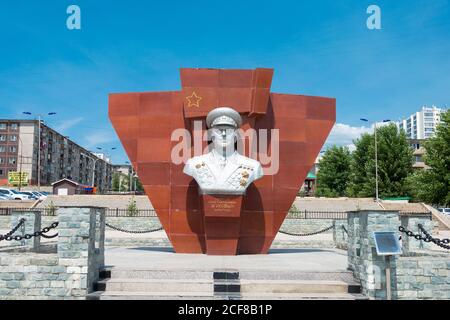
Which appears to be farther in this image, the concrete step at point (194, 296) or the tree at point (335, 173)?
the tree at point (335, 173)

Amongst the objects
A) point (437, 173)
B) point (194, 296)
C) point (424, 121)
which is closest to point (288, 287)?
point (194, 296)

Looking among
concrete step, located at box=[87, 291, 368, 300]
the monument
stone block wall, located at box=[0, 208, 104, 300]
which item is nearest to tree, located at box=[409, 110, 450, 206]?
the monument

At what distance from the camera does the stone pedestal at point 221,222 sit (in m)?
9.88

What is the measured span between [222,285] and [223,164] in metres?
3.69

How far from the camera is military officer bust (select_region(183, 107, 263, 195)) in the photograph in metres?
9.85

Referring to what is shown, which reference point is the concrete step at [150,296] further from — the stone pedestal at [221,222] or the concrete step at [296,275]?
the stone pedestal at [221,222]

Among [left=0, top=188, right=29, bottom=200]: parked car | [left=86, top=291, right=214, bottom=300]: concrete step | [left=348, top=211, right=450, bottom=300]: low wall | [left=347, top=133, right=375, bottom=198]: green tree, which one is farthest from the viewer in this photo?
[left=347, top=133, right=375, bottom=198]: green tree

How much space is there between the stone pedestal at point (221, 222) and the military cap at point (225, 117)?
181cm

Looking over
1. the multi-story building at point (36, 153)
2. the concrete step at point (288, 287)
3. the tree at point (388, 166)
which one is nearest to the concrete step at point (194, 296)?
the concrete step at point (288, 287)

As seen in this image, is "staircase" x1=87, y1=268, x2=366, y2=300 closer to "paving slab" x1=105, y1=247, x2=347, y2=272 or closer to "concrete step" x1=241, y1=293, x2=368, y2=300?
"concrete step" x1=241, y1=293, x2=368, y2=300

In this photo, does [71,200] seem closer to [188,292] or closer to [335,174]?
[188,292]

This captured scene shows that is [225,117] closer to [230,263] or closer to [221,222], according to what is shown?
[221,222]

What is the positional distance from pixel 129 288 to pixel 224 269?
1.80 metres

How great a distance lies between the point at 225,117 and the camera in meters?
9.99
